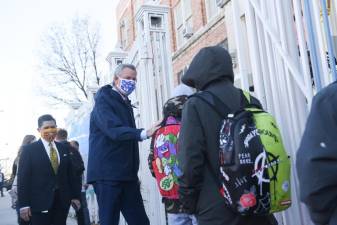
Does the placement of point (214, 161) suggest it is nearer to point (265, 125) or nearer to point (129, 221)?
point (265, 125)

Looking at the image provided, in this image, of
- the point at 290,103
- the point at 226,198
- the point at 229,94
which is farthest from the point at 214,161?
the point at 290,103

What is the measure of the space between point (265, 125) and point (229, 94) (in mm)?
343

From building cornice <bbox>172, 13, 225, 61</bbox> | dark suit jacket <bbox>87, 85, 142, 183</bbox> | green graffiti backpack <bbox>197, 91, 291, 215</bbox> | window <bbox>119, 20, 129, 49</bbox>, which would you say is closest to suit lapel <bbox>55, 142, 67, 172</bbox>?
dark suit jacket <bbox>87, 85, 142, 183</bbox>

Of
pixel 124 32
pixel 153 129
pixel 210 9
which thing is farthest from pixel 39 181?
pixel 124 32

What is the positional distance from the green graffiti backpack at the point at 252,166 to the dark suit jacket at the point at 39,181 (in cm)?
310

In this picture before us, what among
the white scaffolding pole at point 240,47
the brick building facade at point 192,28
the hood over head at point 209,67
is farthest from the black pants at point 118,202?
the brick building facade at point 192,28

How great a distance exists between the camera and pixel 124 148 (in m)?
3.97

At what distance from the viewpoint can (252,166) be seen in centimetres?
216

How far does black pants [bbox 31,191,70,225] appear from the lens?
15.7 feet

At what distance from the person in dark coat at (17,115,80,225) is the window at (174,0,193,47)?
14.8 m

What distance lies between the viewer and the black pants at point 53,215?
4781 mm

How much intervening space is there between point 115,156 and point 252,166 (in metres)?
1.98

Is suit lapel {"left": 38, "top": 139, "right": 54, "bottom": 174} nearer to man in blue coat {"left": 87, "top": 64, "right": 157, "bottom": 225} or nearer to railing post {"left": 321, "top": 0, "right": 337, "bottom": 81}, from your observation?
man in blue coat {"left": 87, "top": 64, "right": 157, "bottom": 225}

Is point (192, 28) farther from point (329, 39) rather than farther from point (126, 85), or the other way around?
point (329, 39)
